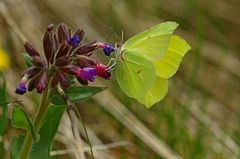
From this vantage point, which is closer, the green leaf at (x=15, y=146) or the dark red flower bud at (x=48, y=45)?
the dark red flower bud at (x=48, y=45)

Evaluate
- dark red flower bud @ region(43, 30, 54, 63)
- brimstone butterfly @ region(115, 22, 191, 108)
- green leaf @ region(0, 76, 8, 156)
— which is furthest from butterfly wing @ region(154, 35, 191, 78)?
green leaf @ region(0, 76, 8, 156)

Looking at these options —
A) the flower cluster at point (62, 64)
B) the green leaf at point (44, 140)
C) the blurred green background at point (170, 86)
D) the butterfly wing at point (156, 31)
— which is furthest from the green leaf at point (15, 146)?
the butterfly wing at point (156, 31)

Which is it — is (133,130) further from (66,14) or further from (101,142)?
(66,14)

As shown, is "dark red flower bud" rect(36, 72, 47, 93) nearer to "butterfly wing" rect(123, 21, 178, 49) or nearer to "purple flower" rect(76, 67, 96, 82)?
"purple flower" rect(76, 67, 96, 82)

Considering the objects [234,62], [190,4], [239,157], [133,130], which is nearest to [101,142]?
[133,130]

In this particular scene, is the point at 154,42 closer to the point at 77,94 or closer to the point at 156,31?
the point at 156,31

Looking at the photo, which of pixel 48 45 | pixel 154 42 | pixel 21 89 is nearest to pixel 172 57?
pixel 154 42

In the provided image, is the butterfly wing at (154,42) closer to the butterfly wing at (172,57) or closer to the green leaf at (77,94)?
the butterfly wing at (172,57)
